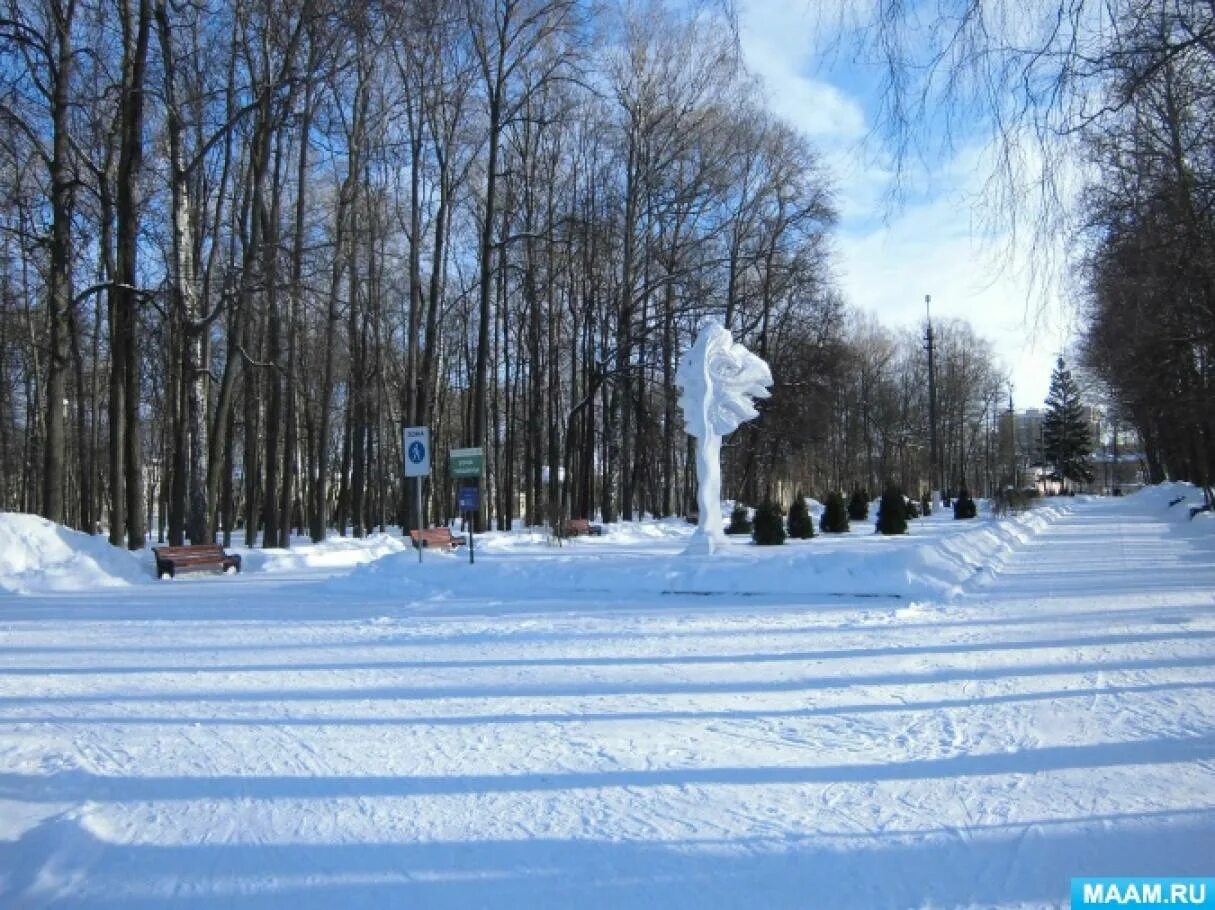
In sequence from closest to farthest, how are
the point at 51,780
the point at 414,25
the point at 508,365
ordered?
the point at 51,780
the point at 414,25
the point at 508,365

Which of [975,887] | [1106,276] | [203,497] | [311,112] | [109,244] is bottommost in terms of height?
[975,887]

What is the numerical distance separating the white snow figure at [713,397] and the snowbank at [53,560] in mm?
11437

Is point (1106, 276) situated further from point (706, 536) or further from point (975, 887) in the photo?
point (975, 887)

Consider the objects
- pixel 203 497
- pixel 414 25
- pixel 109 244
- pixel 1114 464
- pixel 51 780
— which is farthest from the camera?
pixel 1114 464

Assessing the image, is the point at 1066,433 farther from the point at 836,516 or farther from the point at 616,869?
the point at 616,869

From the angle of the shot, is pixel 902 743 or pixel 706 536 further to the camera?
pixel 706 536

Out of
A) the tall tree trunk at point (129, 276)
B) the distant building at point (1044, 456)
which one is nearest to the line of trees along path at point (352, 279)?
the tall tree trunk at point (129, 276)

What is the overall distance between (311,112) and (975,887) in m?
19.1

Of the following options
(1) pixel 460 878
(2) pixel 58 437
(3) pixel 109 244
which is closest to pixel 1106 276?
(1) pixel 460 878

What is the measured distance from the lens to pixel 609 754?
213 inches

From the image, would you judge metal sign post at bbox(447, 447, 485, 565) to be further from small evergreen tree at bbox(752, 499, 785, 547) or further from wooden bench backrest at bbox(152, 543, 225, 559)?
small evergreen tree at bbox(752, 499, 785, 547)

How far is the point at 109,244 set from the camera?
2200 centimetres

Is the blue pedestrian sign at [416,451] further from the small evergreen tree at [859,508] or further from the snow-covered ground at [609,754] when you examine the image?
the small evergreen tree at [859,508]

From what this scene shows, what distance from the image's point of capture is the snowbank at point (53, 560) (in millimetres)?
15109
